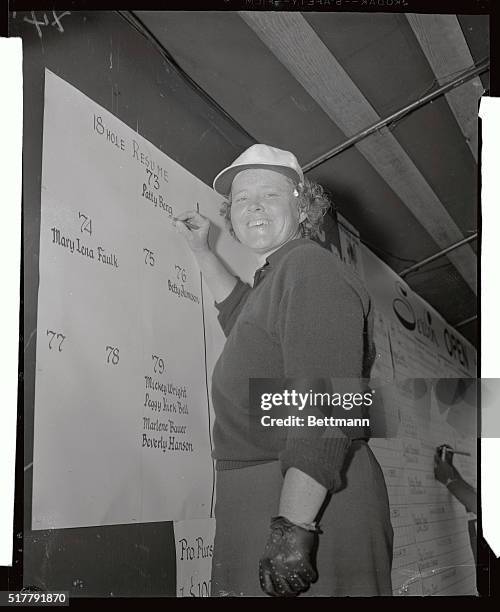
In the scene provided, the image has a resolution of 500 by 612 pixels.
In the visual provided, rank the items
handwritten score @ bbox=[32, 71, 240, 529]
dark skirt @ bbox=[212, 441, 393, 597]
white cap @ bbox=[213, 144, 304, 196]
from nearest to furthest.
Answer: handwritten score @ bbox=[32, 71, 240, 529] < dark skirt @ bbox=[212, 441, 393, 597] < white cap @ bbox=[213, 144, 304, 196]

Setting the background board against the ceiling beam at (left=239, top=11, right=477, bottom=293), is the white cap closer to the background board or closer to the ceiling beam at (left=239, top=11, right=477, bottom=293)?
the background board

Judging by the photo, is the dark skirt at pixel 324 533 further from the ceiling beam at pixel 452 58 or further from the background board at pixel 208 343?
the ceiling beam at pixel 452 58

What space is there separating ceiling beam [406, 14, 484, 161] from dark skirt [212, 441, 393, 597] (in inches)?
22.7

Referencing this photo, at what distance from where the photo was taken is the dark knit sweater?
1098mm

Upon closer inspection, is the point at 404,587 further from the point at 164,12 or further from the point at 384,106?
the point at 164,12

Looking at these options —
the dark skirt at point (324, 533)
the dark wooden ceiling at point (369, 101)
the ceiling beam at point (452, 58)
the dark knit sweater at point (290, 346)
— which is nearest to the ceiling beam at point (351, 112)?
the dark wooden ceiling at point (369, 101)

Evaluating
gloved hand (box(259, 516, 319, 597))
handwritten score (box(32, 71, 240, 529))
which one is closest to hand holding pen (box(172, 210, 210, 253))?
handwritten score (box(32, 71, 240, 529))

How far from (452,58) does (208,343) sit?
0.63 metres

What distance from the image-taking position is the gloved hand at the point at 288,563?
3.48 feet

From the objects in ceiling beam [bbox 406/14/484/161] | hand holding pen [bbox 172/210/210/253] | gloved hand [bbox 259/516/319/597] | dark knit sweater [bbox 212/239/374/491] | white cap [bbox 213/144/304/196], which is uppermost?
ceiling beam [bbox 406/14/484/161]

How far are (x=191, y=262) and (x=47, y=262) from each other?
254 mm

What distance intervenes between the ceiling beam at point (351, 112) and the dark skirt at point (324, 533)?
1.36 ft

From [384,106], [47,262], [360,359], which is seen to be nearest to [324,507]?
[360,359]

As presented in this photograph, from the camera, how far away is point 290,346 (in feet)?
3.68
